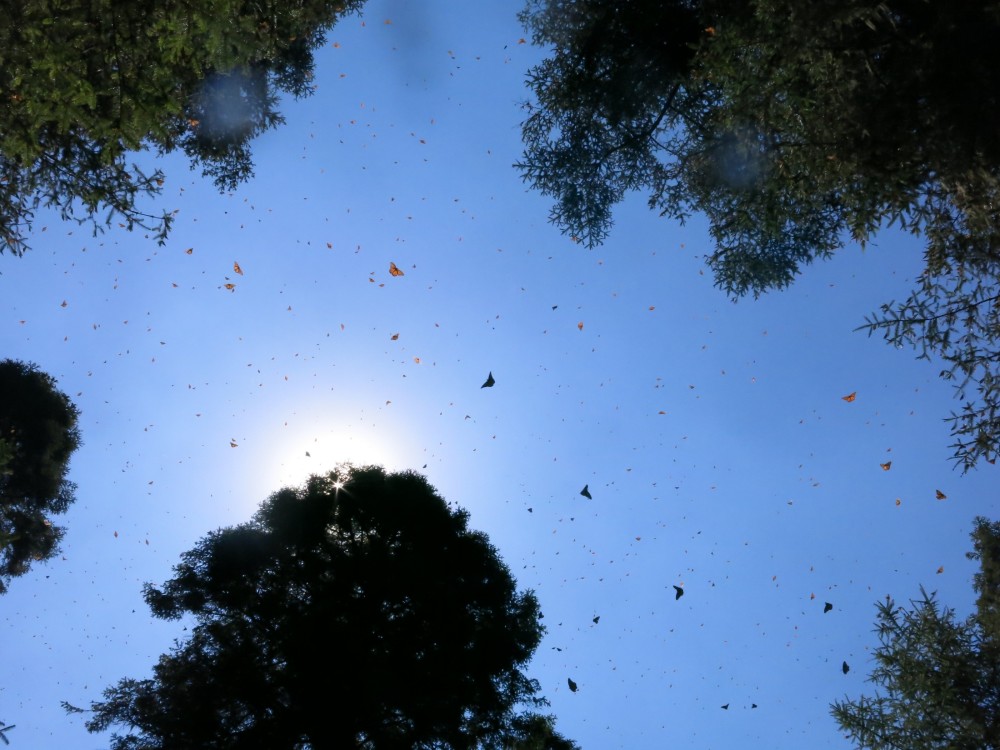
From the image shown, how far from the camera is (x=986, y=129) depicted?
8961 millimetres

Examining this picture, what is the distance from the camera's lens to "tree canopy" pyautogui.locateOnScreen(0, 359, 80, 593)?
67.4 ft

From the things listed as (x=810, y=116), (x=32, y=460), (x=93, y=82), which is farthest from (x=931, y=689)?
(x=32, y=460)

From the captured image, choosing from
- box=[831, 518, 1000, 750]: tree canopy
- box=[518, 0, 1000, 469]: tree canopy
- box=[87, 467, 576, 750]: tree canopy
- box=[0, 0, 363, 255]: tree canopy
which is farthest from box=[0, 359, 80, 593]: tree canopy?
box=[831, 518, 1000, 750]: tree canopy

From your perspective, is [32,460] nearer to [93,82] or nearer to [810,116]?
[93,82]

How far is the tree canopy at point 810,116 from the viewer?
9.14 metres

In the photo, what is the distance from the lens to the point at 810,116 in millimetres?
10727

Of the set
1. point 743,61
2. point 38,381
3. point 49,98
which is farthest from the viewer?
point 38,381

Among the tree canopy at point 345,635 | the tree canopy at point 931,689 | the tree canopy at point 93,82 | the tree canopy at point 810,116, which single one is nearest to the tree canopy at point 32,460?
the tree canopy at point 345,635

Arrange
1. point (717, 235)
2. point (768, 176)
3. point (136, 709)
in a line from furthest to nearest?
1. point (717, 235)
2. point (136, 709)
3. point (768, 176)

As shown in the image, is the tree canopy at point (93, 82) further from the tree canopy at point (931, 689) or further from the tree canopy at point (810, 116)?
the tree canopy at point (931, 689)

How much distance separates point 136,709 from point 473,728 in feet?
28.2

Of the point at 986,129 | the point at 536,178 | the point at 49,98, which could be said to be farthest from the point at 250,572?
the point at 986,129

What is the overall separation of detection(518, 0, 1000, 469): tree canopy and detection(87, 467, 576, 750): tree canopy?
1103 centimetres

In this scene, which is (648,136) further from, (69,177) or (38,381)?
(38,381)
